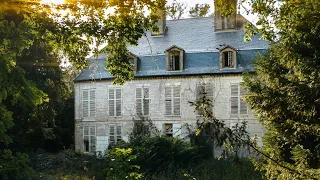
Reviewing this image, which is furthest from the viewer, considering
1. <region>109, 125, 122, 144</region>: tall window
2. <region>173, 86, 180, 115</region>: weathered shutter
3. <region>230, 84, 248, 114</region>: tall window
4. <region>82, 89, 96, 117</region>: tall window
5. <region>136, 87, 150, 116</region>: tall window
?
<region>82, 89, 96, 117</region>: tall window

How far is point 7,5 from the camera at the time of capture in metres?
7.53

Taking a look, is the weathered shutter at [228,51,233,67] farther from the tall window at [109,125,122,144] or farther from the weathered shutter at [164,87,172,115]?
the tall window at [109,125,122,144]

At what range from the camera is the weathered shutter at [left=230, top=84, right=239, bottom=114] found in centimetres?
2461

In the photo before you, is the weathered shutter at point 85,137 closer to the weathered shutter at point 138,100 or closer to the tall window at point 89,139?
the tall window at point 89,139

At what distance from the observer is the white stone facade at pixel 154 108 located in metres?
24.8

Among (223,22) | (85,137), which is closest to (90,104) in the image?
(85,137)

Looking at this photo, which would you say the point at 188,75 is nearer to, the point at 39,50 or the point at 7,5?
the point at 39,50

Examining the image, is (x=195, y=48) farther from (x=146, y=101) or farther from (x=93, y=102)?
(x=93, y=102)

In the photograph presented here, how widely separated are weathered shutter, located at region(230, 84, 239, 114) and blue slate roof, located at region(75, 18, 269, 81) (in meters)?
0.87

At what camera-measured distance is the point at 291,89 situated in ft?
28.3

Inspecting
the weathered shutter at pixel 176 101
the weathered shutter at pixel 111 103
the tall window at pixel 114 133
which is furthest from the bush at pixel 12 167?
the weathered shutter at pixel 111 103

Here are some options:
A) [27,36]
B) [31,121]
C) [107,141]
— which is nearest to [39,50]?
[31,121]

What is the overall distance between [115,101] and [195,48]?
538 centimetres

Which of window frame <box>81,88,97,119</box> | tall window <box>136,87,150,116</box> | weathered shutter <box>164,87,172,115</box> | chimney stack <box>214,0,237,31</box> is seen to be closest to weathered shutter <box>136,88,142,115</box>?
tall window <box>136,87,150,116</box>
